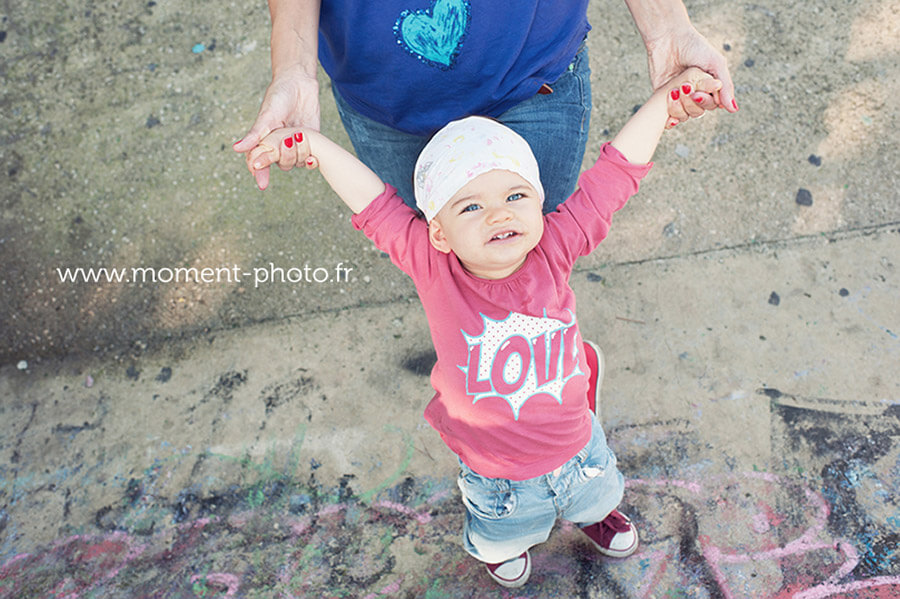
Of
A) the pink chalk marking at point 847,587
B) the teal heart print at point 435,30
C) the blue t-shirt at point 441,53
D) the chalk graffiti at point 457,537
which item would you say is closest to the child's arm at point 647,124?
the blue t-shirt at point 441,53

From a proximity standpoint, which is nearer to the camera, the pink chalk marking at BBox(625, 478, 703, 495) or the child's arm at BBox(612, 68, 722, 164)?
the child's arm at BBox(612, 68, 722, 164)

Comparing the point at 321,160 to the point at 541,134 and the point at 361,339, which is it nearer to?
the point at 541,134

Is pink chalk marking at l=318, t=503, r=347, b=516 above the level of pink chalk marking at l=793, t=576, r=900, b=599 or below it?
below

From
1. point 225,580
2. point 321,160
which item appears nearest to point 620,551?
point 225,580

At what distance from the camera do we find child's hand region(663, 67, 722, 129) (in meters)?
1.70

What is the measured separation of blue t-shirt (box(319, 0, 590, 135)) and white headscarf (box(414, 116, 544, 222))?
0.09 m

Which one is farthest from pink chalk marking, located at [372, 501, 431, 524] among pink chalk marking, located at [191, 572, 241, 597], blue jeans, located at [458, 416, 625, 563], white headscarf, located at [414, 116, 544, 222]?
white headscarf, located at [414, 116, 544, 222]

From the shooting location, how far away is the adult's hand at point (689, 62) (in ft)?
5.58

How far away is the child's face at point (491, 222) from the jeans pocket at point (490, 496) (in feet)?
2.21

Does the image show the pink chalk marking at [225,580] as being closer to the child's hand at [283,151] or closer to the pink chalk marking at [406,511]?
the pink chalk marking at [406,511]

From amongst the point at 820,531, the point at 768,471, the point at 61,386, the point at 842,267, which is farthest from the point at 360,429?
the point at 842,267

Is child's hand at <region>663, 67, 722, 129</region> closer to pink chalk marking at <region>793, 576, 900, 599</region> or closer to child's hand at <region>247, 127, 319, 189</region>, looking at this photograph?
child's hand at <region>247, 127, 319, 189</region>

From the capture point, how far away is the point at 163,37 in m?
3.00

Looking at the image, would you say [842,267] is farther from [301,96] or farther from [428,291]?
[301,96]
